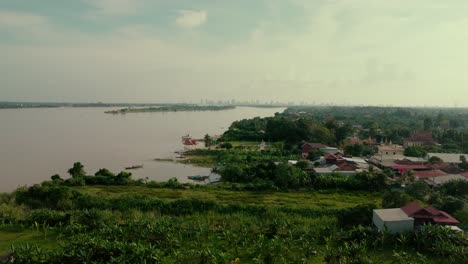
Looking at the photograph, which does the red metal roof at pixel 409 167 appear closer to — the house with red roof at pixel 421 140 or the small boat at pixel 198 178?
the small boat at pixel 198 178

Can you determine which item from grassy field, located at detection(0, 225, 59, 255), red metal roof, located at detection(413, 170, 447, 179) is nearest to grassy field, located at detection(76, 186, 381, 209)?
grassy field, located at detection(0, 225, 59, 255)

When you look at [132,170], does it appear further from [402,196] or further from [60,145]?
[402,196]

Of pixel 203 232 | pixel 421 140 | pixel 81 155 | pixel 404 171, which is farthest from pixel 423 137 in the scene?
pixel 81 155

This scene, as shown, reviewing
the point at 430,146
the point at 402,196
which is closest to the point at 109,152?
the point at 402,196

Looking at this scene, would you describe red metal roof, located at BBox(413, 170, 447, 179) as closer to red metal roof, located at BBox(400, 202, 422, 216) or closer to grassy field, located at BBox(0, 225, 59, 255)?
red metal roof, located at BBox(400, 202, 422, 216)

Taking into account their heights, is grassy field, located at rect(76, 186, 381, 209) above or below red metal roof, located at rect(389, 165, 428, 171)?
below

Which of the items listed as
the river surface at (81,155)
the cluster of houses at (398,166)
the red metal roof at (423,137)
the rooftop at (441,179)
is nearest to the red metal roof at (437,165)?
the cluster of houses at (398,166)

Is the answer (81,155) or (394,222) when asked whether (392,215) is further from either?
(81,155)

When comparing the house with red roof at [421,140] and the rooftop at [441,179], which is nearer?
the rooftop at [441,179]
